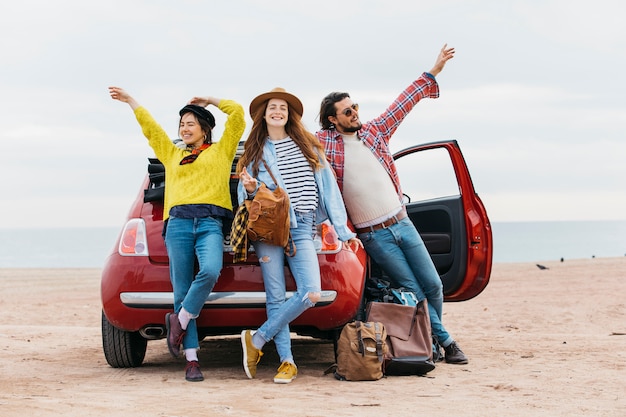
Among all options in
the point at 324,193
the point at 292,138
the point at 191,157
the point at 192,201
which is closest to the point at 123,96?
the point at 191,157

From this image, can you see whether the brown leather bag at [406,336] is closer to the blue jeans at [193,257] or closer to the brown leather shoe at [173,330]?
the blue jeans at [193,257]

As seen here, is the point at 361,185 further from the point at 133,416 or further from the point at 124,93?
the point at 133,416

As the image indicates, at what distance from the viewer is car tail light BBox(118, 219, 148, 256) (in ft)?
18.6

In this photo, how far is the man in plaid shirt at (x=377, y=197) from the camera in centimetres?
621

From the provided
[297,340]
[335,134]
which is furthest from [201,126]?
[297,340]

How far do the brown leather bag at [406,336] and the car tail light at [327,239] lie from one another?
59 cm

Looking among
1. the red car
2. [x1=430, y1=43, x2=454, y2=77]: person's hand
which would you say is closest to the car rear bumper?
the red car

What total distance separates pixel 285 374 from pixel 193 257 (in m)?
0.99

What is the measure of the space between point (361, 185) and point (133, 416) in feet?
8.39

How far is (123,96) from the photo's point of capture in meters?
5.91

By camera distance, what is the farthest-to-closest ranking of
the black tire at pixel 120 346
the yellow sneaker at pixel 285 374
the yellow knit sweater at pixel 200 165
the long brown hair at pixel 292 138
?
the black tire at pixel 120 346 → the long brown hair at pixel 292 138 → the yellow knit sweater at pixel 200 165 → the yellow sneaker at pixel 285 374

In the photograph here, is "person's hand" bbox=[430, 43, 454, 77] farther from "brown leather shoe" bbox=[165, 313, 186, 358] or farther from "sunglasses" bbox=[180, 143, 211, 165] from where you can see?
"brown leather shoe" bbox=[165, 313, 186, 358]

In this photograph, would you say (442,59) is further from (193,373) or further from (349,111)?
(193,373)

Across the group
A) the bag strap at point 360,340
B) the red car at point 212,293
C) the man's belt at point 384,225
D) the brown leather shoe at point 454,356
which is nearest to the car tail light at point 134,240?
the red car at point 212,293
